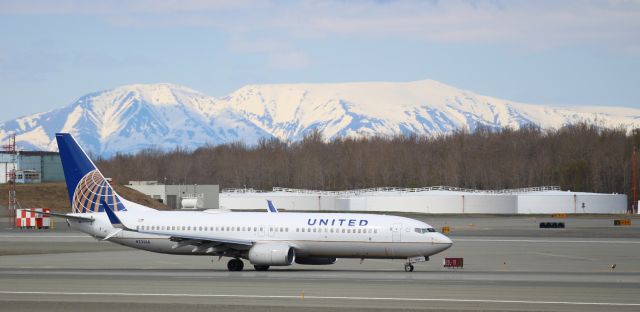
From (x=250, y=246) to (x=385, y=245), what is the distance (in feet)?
20.8

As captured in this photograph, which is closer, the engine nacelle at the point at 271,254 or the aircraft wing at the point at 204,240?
the engine nacelle at the point at 271,254

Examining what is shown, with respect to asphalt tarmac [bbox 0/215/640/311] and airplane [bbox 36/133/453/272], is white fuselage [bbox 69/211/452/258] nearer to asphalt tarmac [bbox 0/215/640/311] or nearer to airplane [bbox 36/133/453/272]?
→ airplane [bbox 36/133/453/272]

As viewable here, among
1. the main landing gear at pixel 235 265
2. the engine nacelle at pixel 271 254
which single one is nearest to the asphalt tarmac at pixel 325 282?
the main landing gear at pixel 235 265

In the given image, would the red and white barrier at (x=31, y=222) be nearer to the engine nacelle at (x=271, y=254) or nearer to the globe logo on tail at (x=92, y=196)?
the globe logo on tail at (x=92, y=196)

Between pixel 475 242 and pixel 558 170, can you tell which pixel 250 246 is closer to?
pixel 475 242

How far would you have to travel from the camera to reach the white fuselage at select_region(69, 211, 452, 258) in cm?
4628

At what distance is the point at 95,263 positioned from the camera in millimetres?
51281

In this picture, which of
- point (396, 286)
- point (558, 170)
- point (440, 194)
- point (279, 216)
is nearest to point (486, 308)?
point (396, 286)

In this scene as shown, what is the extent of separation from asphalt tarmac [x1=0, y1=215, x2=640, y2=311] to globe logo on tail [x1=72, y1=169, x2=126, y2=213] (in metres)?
2.89

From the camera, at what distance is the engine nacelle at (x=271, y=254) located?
150 feet

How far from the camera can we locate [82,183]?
50.5 m

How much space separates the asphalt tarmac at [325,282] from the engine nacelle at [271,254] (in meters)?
0.83

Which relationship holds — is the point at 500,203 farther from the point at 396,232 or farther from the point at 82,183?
the point at 82,183

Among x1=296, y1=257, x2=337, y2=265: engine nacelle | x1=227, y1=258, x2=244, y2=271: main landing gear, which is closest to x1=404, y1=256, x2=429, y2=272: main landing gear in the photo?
x1=296, y1=257, x2=337, y2=265: engine nacelle
